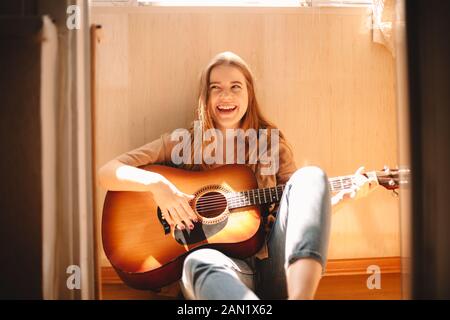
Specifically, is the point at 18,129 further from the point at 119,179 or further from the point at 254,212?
the point at 254,212

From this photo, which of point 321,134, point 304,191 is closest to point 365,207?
point 321,134

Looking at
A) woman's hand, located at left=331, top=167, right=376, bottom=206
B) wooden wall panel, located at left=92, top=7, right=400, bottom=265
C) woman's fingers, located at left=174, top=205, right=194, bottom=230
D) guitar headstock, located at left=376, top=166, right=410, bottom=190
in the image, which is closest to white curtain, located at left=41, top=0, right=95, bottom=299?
woman's fingers, located at left=174, top=205, right=194, bottom=230

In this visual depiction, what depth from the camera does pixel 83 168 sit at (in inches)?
37.0

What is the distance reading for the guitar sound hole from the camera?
1289mm

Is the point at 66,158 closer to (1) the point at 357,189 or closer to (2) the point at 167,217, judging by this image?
(2) the point at 167,217

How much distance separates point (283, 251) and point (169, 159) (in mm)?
507

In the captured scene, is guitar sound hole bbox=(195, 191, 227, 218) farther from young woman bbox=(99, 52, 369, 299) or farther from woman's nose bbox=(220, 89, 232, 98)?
woman's nose bbox=(220, 89, 232, 98)

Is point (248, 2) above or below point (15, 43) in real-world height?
above

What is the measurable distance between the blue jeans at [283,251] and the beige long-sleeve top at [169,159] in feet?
0.68

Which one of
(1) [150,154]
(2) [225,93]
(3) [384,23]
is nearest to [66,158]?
(1) [150,154]

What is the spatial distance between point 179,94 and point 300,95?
0.41 meters

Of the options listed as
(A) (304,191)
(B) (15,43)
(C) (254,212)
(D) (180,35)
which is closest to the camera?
(B) (15,43)

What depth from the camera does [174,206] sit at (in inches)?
49.6

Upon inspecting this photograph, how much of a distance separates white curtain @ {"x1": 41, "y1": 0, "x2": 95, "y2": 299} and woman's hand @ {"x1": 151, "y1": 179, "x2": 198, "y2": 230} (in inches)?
13.1
